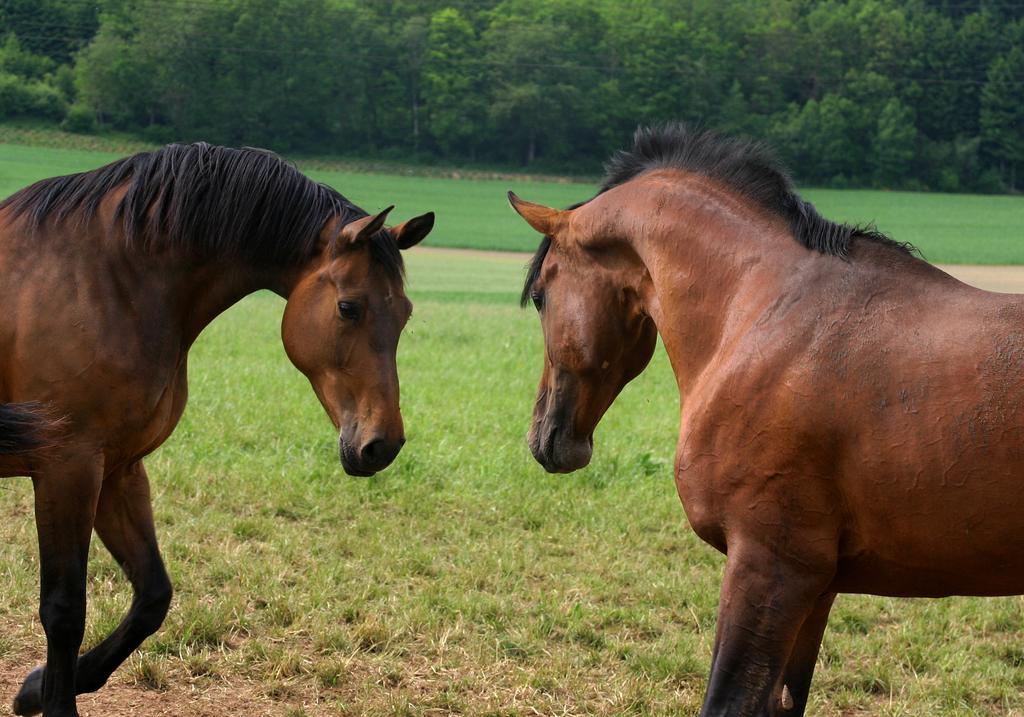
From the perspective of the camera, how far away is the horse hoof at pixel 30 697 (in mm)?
3641

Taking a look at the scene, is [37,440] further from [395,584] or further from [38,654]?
[395,584]

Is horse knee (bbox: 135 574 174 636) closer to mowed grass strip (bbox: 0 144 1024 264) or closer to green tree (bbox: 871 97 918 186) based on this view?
mowed grass strip (bbox: 0 144 1024 264)

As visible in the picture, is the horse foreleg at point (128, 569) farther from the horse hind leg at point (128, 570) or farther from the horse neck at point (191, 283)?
the horse neck at point (191, 283)

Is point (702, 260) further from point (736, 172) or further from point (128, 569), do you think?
point (128, 569)

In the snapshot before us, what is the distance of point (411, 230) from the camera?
145 inches

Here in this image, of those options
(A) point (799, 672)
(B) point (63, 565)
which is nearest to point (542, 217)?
(A) point (799, 672)

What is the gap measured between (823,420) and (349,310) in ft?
5.44

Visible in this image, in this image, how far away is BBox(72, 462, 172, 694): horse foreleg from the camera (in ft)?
12.2

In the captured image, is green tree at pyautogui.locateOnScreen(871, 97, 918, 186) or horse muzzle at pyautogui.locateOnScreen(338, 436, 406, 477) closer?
horse muzzle at pyautogui.locateOnScreen(338, 436, 406, 477)

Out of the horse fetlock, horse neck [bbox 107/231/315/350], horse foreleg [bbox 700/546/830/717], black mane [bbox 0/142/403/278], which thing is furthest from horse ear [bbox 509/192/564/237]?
the horse fetlock

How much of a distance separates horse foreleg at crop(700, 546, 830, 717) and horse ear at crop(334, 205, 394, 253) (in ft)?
5.25

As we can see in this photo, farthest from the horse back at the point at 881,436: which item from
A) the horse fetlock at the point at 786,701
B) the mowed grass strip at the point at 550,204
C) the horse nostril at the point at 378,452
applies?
the mowed grass strip at the point at 550,204

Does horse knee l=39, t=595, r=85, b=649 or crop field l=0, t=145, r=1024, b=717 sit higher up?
horse knee l=39, t=595, r=85, b=649

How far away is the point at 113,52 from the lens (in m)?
34.5
